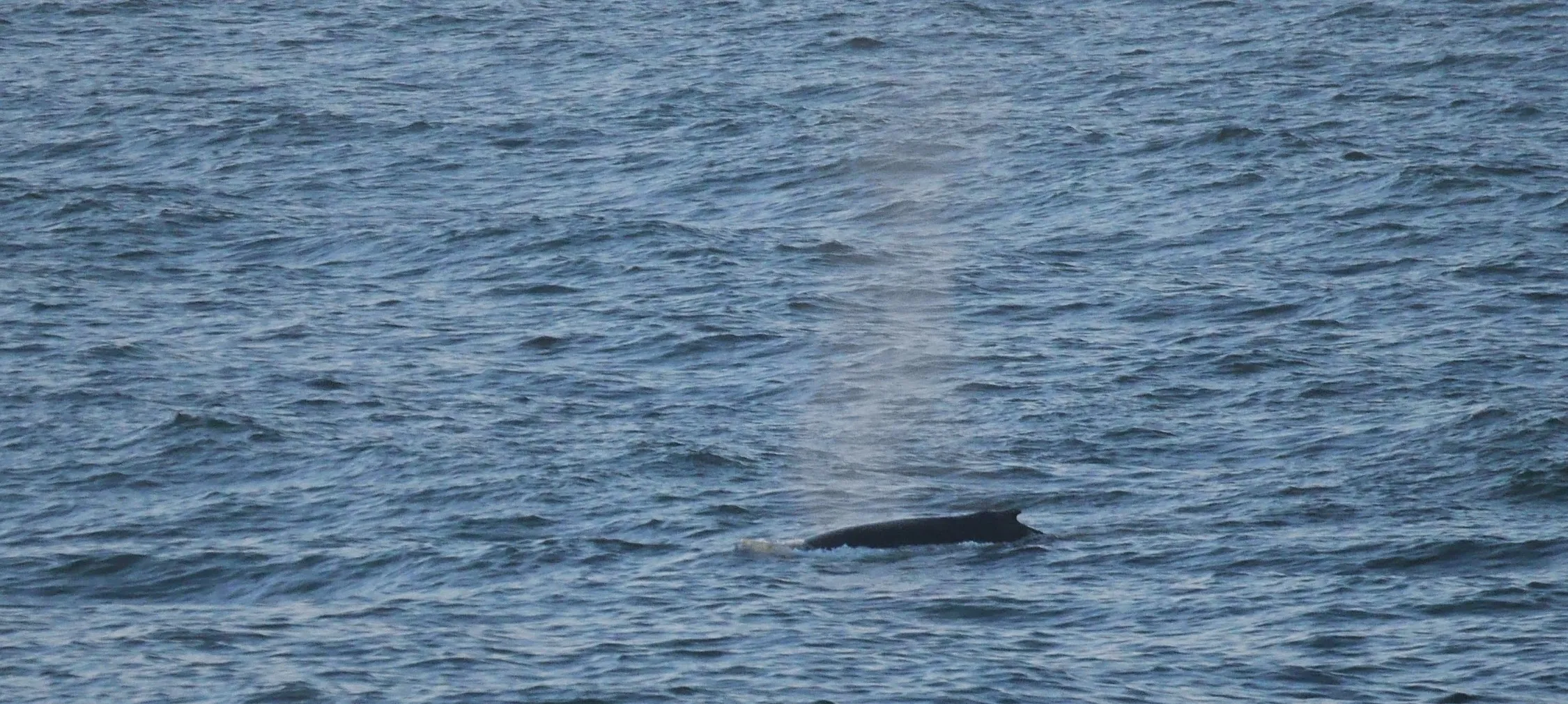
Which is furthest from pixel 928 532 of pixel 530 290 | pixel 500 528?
pixel 530 290

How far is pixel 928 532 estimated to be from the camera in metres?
27.5

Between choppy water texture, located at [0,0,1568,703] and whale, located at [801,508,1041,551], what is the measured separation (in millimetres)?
207

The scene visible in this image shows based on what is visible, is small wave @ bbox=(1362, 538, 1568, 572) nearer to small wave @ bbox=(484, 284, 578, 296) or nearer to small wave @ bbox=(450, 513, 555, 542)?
small wave @ bbox=(450, 513, 555, 542)

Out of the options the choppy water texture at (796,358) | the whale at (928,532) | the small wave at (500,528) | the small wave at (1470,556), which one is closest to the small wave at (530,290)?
the choppy water texture at (796,358)

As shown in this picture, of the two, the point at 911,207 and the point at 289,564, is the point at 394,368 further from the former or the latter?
the point at 911,207

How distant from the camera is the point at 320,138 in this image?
56.1 m

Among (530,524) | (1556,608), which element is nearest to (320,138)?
(530,524)

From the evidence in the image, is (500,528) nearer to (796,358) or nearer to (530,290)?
(796,358)

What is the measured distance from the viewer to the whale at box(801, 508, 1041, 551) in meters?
27.3

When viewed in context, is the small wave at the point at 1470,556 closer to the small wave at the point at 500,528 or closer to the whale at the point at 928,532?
the whale at the point at 928,532

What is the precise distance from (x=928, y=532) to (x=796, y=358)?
35.2ft

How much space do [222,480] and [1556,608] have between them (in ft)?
58.3

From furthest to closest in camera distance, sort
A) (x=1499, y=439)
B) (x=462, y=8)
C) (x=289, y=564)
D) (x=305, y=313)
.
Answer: (x=462, y=8), (x=305, y=313), (x=1499, y=439), (x=289, y=564)

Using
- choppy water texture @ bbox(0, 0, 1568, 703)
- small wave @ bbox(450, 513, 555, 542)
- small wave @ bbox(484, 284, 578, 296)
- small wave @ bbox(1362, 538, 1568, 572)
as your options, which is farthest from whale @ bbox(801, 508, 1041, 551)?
small wave @ bbox(484, 284, 578, 296)
